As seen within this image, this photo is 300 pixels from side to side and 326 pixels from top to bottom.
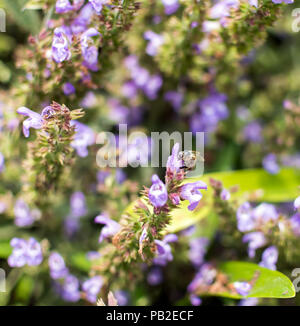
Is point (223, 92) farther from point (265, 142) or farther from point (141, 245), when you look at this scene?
point (141, 245)

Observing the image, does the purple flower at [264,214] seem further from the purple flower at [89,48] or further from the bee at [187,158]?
the purple flower at [89,48]

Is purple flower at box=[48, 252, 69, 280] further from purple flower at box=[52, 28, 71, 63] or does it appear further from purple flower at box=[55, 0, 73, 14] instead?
purple flower at box=[55, 0, 73, 14]

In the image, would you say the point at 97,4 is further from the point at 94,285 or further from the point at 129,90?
the point at 94,285

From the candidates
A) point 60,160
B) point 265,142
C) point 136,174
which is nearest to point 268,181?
point 265,142

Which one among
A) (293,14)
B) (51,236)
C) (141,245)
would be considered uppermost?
(293,14)

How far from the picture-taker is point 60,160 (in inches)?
58.1

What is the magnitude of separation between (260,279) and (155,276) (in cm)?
57

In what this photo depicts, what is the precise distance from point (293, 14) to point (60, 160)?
1836mm

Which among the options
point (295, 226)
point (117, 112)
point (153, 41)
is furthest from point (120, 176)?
point (295, 226)

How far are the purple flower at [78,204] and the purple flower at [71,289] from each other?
340 mm

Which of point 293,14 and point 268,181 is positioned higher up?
point 293,14

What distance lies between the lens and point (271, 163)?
2264mm

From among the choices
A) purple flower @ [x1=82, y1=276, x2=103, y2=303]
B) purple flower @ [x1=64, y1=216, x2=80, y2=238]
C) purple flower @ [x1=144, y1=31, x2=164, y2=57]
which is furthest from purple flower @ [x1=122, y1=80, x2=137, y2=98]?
purple flower @ [x1=82, y1=276, x2=103, y2=303]
